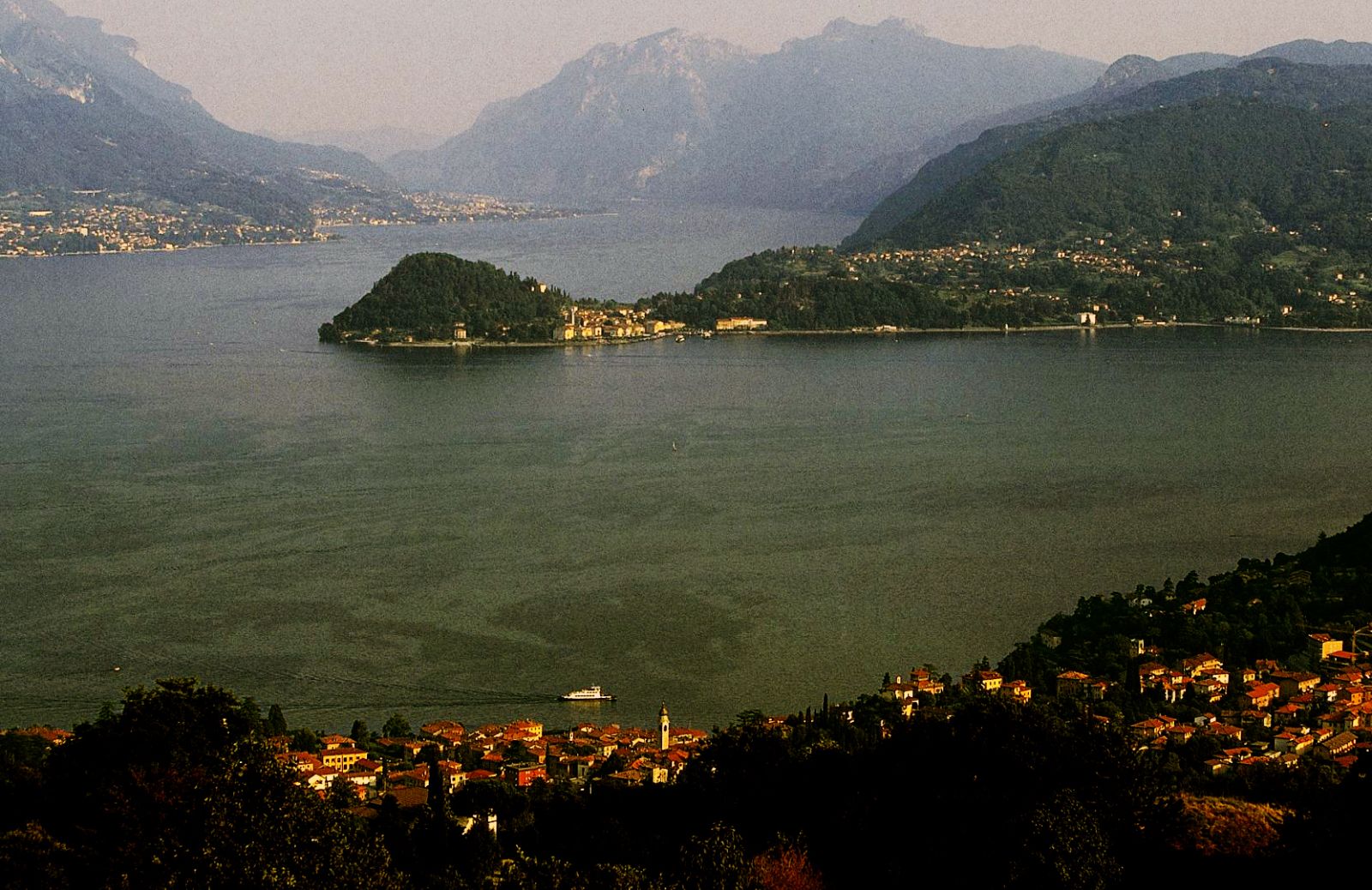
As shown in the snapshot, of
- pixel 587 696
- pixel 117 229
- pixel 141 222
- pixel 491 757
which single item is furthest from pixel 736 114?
pixel 491 757

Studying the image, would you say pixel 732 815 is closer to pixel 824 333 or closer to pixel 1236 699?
pixel 1236 699

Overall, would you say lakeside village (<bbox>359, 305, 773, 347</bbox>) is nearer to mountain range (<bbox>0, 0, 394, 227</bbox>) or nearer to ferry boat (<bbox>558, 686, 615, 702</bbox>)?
ferry boat (<bbox>558, 686, 615, 702</bbox>)

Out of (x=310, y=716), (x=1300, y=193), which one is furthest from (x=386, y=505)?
(x=1300, y=193)

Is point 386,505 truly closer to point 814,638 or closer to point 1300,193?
point 814,638

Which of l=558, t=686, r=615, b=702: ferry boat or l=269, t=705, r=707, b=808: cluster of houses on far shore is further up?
l=558, t=686, r=615, b=702: ferry boat

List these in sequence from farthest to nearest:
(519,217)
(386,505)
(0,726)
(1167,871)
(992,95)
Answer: (992,95)
(519,217)
(386,505)
(0,726)
(1167,871)

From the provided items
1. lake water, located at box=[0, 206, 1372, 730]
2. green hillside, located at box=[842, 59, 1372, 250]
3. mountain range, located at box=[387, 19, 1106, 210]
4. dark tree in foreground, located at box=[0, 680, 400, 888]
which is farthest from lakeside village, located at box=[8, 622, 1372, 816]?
mountain range, located at box=[387, 19, 1106, 210]
